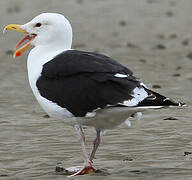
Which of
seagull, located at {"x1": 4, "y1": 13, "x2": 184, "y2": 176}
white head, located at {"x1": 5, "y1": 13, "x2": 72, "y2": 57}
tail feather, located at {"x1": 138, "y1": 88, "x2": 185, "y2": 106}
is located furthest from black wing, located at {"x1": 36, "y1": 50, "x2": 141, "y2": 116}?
white head, located at {"x1": 5, "y1": 13, "x2": 72, "y2": 57}

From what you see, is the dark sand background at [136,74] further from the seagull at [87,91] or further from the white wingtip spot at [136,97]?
the white wingtip spot at [136,97]

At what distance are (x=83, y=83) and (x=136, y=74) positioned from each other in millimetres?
6522

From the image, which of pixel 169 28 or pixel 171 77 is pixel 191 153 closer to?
pixel 171 77

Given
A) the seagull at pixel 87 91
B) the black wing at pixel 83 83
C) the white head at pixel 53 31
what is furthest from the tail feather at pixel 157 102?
the white head at pixel 53 31

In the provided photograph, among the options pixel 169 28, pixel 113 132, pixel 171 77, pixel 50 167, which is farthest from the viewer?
pixel 169 28

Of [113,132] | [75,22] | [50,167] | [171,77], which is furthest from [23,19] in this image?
[50,167]

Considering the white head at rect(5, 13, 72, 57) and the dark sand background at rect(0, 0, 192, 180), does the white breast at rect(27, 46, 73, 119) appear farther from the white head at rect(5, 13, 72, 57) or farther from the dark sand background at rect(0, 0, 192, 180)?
the dark sand background at rect(0, 0, 192, 180)

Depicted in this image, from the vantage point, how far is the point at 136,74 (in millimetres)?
13805

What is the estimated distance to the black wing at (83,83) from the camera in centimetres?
722

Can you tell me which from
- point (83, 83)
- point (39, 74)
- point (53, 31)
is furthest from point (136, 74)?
point (83, 83)

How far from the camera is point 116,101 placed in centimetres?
714

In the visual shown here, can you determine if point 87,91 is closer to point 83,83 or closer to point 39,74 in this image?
point 83,83

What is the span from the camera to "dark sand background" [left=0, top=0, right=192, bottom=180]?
793 cm

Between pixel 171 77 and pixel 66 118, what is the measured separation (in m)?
6.42
